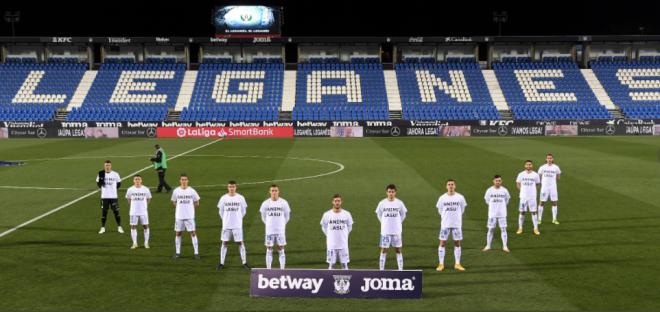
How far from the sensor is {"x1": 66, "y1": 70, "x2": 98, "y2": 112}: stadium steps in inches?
2329

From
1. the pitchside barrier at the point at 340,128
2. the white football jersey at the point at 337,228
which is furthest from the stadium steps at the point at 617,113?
the white football jersey at the point at 337,228

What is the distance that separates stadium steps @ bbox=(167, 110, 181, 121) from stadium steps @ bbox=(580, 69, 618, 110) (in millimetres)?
43355

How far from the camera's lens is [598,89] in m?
62.2

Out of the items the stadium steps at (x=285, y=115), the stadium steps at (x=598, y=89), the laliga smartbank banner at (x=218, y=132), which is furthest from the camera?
the stadium steps at (x=598, y=89)

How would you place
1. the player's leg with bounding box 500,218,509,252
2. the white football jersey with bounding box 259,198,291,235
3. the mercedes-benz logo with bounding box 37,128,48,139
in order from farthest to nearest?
1. the mercedes-benz logo with bounding box 37,128,48,139
2. the player's leg with bounding box 500,218,509,252
3. the white football jersey with bounding box 259,198,291,235

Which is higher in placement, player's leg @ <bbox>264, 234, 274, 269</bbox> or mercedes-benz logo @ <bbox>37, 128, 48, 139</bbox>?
mercedes-benz logo @ <bbox>37, 128, 48, 139</bbox>

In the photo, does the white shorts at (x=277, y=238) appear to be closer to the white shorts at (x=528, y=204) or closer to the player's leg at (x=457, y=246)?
the player's leg at (x=457, y=246)

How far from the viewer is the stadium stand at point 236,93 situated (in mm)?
56562

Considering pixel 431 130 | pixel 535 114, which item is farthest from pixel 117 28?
pixel 535 114

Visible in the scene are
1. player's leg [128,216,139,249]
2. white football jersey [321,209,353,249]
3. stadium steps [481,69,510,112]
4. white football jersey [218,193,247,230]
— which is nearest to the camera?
white football jersey [321,209,353,249]

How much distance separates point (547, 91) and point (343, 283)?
189 ft

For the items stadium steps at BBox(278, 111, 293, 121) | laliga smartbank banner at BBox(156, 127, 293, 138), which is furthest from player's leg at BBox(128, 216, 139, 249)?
stadium steps at BBox(278, 111, 293, 121)

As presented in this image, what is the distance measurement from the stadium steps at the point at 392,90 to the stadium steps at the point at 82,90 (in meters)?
32.1

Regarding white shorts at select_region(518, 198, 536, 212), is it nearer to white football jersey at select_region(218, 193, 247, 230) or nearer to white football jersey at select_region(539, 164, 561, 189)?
white football jersey at select_region(539, 164, 561, 189)
